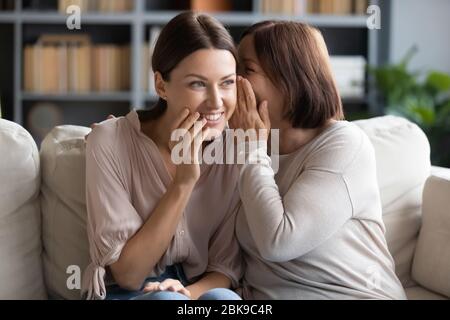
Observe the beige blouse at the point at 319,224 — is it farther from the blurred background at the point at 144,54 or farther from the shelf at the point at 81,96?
the shelf at the point at 81,96

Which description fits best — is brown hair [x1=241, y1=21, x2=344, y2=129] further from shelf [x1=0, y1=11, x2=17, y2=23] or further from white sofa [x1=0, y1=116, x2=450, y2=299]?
shelf [x1=0, y1=11, x2=17, y2=23]

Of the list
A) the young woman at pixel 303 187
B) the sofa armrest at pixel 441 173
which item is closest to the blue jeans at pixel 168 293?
the young woman at pixel 303 187

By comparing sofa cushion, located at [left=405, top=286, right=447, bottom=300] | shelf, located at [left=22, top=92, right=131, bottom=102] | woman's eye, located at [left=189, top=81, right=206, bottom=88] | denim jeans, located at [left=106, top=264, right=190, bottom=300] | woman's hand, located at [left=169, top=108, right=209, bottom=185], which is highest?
woman's eye, located at [left=189, top=81, right=206, bottom=88]

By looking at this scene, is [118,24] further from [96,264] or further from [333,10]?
[96,264]

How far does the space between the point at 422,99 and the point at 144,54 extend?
1.50m

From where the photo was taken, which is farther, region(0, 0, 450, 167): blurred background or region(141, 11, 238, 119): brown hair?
region(0, 0, 450, 167): blurred background

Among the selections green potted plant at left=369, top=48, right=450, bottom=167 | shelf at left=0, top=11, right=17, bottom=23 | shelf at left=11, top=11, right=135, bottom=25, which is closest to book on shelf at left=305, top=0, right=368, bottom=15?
green potted plant at left=369, top=48, right=450, bottom=167

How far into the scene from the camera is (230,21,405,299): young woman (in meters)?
1.53

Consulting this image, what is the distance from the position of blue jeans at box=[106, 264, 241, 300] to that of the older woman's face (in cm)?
40

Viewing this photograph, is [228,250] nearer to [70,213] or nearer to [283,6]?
[70,213]

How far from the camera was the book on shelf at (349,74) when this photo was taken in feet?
13.9

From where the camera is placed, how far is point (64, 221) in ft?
5.82
